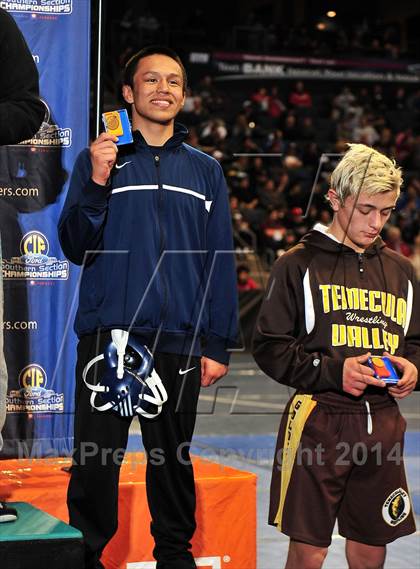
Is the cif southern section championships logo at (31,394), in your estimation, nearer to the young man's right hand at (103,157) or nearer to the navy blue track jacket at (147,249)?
the navy blue track jacket at (147,249)

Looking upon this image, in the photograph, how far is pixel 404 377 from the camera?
3482 millimetres

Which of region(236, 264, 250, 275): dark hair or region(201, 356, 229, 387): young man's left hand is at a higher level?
region(201, 356, 229, 387): young man's left hand

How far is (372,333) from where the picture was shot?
3.60 metres

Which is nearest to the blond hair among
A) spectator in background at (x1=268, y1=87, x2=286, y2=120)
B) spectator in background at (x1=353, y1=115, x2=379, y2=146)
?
spectator in background at (x1=353, y1=115, x2=379, y2=146)

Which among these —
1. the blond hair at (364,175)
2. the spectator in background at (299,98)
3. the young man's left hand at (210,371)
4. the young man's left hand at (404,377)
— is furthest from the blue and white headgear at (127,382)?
the spectator in background at (299,98)

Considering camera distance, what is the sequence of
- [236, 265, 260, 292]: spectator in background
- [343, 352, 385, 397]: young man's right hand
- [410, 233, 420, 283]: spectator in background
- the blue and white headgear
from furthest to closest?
[410, 233, 420, 283]: spectator in background
[236, 265, 260, 292]: spectator in background
the blue and white headgear
[343, 352, 385, 397]: young man's right hand

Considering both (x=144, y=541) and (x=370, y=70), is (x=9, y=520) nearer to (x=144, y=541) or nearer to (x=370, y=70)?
(x=144, y=541)

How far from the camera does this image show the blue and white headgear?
12.0 feet

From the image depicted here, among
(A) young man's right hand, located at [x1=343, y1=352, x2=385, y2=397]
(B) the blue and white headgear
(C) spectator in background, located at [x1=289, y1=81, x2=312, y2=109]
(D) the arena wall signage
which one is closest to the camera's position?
(A) young man's right hand, located at [x1=343, y1=352, x2=385, y2=397]

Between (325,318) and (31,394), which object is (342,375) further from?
(31,394)

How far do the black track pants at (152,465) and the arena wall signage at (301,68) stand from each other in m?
21.0

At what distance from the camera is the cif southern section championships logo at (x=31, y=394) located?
15.9 feet

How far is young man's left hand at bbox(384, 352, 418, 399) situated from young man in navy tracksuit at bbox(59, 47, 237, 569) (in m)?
0.69

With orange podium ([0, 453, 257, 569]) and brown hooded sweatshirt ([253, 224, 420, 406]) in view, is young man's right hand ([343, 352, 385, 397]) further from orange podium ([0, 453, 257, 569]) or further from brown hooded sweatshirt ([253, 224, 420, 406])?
orange podium ([0, 453, 257, 569])
